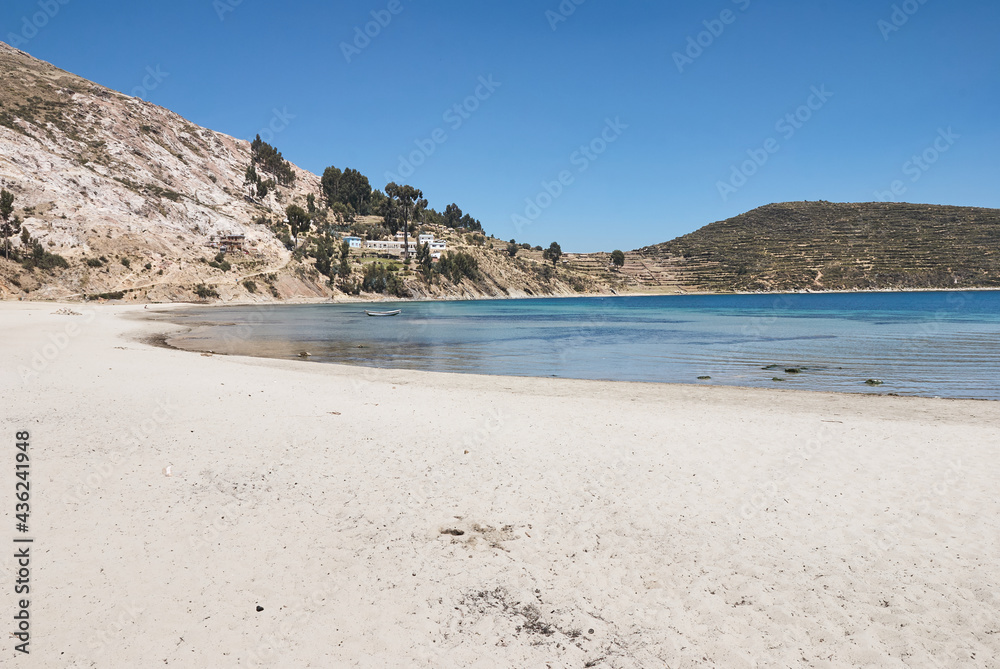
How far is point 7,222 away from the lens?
2734 inches

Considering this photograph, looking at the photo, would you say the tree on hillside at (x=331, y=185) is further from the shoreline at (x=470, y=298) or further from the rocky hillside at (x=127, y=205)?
the shoreline at (x=470, y=298)

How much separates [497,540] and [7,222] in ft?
295

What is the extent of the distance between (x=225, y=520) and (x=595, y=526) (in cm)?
445

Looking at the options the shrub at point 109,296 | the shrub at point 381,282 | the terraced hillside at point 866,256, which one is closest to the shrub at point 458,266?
the shrub at point 381,282

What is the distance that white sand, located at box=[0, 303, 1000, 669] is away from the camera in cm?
462

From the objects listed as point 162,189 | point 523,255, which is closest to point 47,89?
point 162,189

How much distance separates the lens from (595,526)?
6.72 metres

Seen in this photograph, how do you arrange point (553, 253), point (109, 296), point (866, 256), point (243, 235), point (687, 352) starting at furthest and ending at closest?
point (553, 253), point (866, 256), point (243, 235), point (109, 296), point (687, 352)

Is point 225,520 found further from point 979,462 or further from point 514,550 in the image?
point 979,462

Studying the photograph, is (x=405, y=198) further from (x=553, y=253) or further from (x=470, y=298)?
(x=553, y=253)

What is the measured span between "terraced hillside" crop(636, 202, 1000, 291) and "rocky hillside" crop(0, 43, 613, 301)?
8029cm

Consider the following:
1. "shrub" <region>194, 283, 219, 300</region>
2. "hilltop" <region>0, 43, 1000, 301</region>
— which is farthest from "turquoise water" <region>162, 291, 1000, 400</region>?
"hilltop" <region>0, 43, 1000, 301</region>

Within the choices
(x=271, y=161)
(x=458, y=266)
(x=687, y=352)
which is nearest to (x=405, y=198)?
(x=458, y=266)
